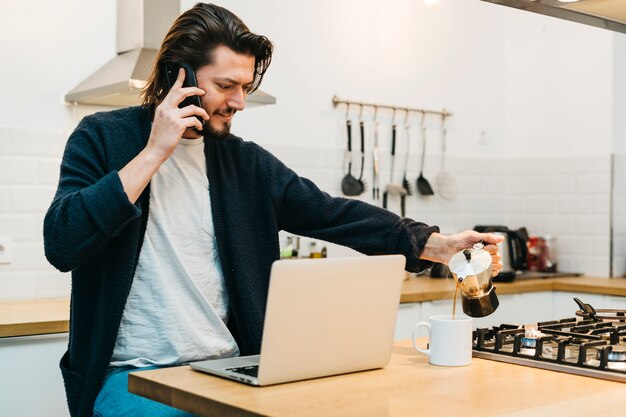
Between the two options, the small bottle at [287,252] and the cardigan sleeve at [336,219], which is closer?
the cardigan sleeve at [336,219]

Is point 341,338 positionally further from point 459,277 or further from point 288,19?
point 288,19

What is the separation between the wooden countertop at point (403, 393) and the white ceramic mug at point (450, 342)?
0.09 feet

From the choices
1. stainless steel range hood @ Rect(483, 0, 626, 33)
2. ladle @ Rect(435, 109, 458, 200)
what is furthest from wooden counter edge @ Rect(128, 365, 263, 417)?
ladle @ Rect(435, 109, 458, 200)

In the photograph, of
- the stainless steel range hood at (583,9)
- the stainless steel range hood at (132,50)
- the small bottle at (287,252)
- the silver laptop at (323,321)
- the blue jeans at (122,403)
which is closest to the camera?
the silver laptop at (323,321)

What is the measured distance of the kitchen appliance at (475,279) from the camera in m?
1.88

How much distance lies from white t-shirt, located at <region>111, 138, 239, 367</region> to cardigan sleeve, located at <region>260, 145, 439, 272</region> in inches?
9.1

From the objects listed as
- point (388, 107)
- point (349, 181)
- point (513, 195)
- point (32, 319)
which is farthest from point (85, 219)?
point (513, 195)

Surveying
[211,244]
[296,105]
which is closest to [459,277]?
[211,244]

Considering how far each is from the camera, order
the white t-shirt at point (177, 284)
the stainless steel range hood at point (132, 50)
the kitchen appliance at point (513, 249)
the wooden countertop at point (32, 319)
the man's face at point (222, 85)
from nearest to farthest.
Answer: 1. the white t-shirt at point (177, 284)
2. the man's face at point (222, 85)
3. the wooden countertop at point (32, 319)
4. the stainless steel range hood at point (132, 50)
5. the kitchen appliance at point (513, 249)

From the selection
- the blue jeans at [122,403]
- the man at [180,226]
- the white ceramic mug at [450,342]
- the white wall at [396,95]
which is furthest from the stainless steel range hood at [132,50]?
the white ceramic mug at [450,342]

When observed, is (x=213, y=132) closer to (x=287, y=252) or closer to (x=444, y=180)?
(x=287, y=252)

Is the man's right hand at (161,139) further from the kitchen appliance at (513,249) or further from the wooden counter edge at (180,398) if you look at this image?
the kitchen appliance at (513,249)

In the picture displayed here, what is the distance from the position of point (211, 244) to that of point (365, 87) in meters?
2.33

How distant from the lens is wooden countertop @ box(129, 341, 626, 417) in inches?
54.4
